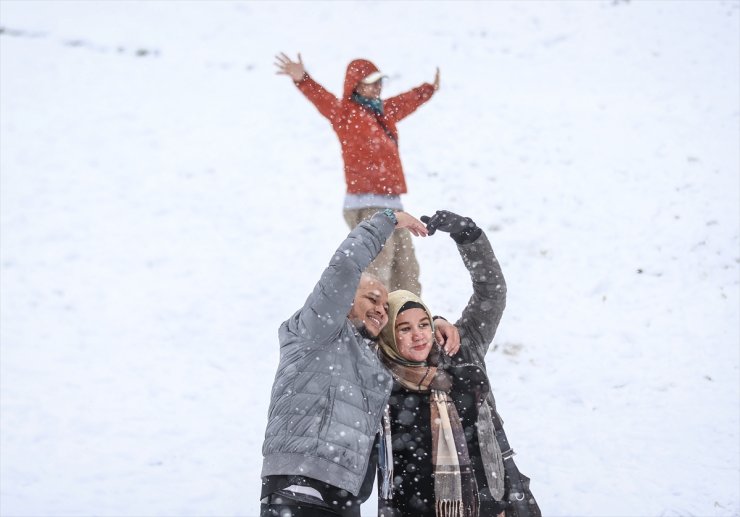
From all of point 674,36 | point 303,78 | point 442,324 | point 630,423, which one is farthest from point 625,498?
point 674,36

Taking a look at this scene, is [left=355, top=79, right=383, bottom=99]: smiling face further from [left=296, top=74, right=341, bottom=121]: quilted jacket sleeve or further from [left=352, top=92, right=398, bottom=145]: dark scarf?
[left=296, top=74, right=341, bottom=121]: quilted jacket sleeve

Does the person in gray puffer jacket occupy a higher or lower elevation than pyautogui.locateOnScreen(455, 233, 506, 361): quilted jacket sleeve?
lower

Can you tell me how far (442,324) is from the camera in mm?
3324

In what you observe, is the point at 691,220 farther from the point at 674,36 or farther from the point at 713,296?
the point at 674,36

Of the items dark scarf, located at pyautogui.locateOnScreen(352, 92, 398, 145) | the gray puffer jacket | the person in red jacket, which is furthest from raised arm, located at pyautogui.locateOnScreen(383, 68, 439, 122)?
the gray puffer jacket

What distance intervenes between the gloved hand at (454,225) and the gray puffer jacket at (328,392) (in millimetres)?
607

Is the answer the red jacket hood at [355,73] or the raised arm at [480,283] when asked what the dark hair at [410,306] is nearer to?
the raised arm at [480,283]

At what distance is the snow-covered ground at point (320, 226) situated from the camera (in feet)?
16.8

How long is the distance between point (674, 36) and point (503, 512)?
36.1 feet

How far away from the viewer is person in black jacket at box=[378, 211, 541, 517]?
297 cm

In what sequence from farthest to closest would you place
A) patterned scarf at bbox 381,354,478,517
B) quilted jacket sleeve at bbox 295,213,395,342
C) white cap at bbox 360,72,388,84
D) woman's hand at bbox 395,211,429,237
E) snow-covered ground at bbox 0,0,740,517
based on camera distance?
white cap at bbox 360,72,388,84, snow-covered ground at bbox 0,0,740,517, woman's hand at bbox 395,211,429,237, patterned scarf at bbox 381,354,478,517, quilted jacket sleeve at bbox 295,213,395,342

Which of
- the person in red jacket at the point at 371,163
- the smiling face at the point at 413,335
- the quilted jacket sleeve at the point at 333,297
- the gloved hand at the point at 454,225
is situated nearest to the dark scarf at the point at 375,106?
the person in red jacket at the point at 371,163

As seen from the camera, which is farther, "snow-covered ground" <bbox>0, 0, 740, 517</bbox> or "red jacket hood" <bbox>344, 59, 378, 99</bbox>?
"red jacket hood" <bbox>344, 59, 378, 99</bbox>

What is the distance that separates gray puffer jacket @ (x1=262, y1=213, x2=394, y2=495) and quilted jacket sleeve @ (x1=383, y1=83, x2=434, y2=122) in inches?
144
